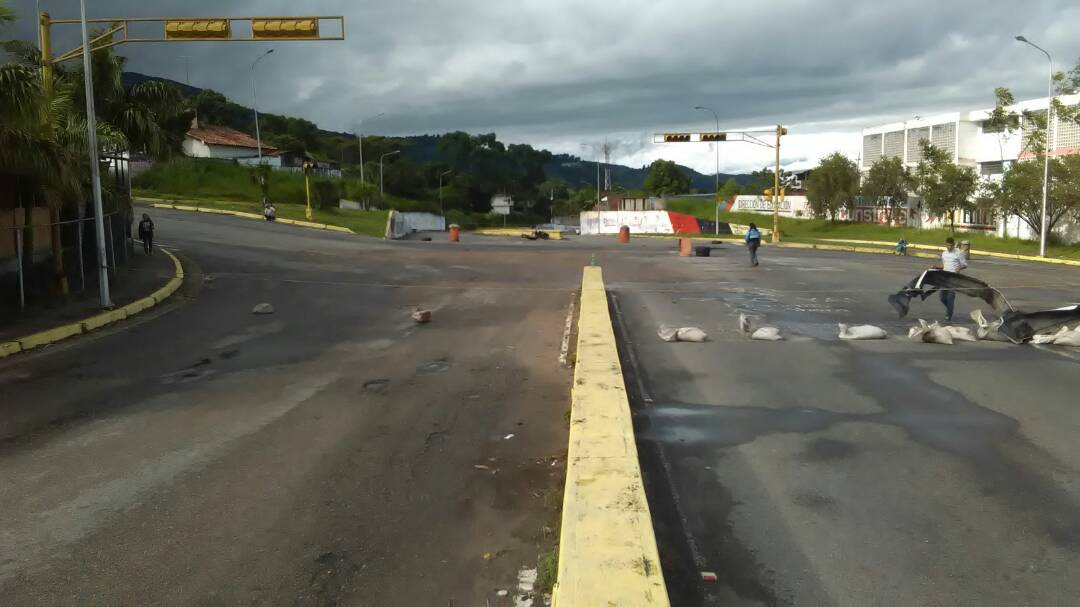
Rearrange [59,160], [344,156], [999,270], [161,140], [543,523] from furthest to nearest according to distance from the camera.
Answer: [344,156], [999,270], [161,140], [59,160], [543,523]

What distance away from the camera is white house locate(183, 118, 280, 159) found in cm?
9406

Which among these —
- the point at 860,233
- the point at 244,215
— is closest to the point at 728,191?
the point at 860,233

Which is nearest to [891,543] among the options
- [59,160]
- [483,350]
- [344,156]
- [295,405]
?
[295,405]

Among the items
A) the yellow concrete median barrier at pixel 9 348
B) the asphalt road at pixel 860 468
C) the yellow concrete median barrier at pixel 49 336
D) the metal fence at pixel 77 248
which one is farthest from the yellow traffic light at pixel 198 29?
the asphalt road at pixel 860 468

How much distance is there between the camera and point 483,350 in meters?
12.6

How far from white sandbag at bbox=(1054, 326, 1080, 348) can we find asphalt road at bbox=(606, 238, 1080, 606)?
481 mm

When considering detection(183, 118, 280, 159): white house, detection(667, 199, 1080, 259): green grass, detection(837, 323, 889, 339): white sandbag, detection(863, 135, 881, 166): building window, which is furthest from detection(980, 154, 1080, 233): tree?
detection(183, 118, 280, 159): white house

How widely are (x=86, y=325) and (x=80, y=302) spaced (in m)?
2.83

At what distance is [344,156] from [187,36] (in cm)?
11772

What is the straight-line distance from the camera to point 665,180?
159 metres

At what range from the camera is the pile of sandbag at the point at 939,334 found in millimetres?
12469

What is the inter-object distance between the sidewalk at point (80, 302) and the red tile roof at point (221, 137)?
74.2 meters

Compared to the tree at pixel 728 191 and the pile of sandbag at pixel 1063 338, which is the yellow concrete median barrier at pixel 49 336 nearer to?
the pile of sandbag at pixel 1063 338

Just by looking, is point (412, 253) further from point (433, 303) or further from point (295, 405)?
point (295, 405)
